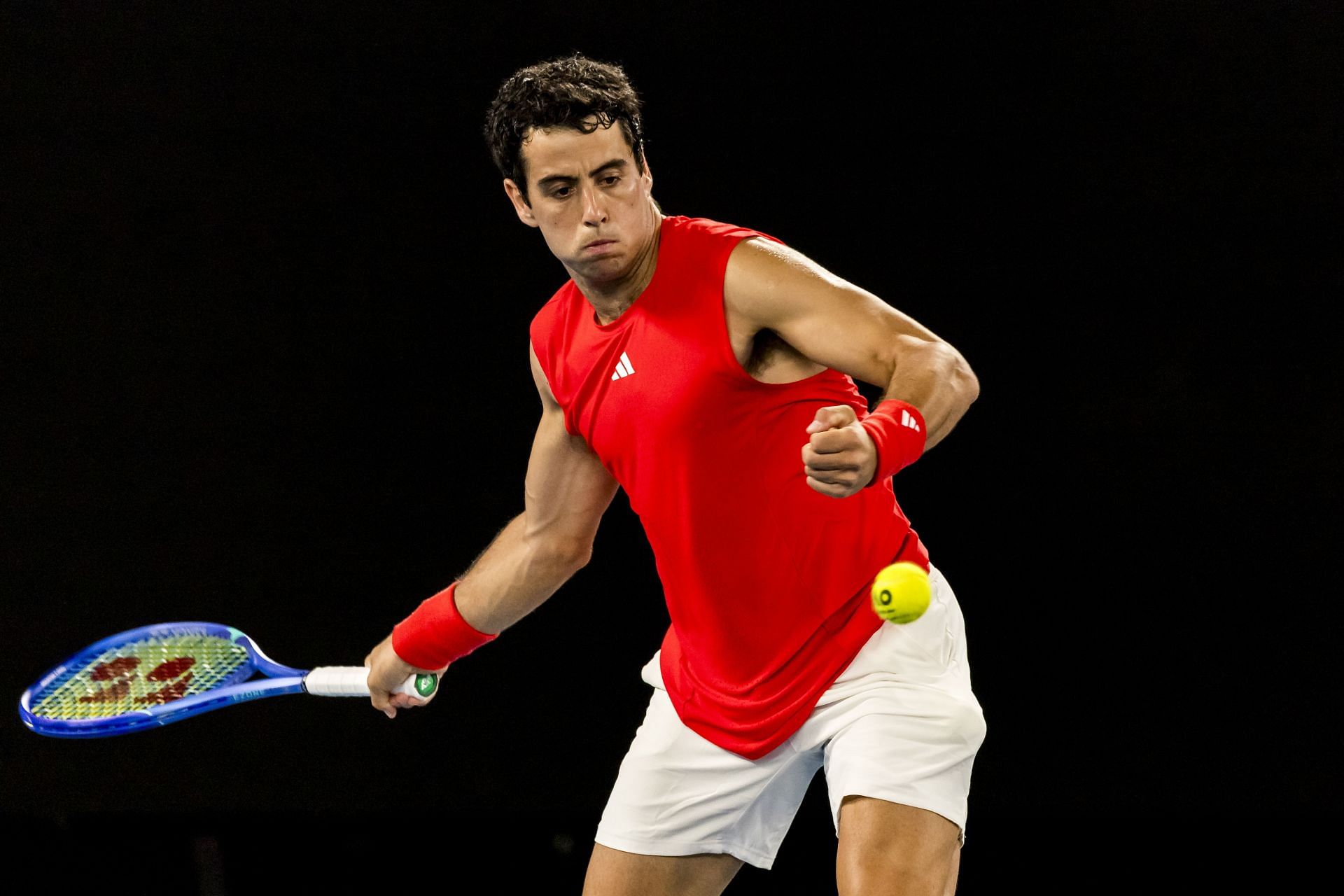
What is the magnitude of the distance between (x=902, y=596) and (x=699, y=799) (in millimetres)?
621

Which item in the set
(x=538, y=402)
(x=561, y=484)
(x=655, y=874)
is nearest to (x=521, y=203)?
(x=561, y=484)

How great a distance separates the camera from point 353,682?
250 centimetres

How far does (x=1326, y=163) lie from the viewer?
380cm

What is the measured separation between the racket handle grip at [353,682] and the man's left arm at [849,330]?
98 cm

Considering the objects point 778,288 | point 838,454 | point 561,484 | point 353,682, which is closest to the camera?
point 838,454

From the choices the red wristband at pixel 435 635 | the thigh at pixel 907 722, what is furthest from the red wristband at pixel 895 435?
the red wristband at pixel 435 635

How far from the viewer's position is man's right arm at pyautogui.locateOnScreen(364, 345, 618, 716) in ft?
7.54

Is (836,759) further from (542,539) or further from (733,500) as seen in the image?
(542,539)

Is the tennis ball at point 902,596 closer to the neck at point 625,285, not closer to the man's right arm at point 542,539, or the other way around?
the neck at point 625,285

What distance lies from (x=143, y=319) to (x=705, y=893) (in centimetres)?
273

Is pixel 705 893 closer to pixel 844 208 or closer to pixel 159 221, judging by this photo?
pixel 844 208

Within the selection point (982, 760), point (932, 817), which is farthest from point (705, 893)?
point (982, 760)

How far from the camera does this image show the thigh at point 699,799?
6.79 ft

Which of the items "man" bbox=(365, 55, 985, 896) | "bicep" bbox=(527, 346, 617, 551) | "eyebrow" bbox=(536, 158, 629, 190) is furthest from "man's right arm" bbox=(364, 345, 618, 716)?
"eyebrow" bbox=(536, 158, 629, 190)
